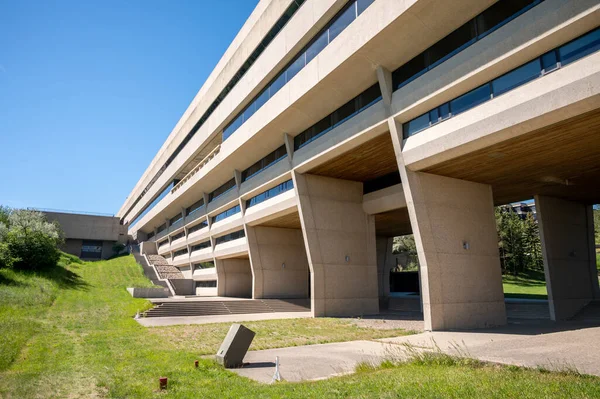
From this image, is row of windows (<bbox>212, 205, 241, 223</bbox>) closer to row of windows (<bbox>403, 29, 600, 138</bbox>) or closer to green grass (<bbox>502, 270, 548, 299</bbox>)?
row of windows (<bbox>403, 29, 600, 138</bbox>)

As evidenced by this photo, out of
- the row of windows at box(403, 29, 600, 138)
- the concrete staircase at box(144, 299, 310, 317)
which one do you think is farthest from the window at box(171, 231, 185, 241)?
the row of windows at box(403, 29, 600, 138)

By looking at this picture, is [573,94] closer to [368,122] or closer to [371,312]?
[368,122]

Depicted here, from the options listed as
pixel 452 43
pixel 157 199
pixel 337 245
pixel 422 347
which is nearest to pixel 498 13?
pixel 452 43

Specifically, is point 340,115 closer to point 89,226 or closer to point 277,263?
point 277,263

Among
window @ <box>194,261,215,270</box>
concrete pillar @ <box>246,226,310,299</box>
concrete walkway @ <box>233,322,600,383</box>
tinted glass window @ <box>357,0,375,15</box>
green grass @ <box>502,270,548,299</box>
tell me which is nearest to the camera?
concrete walkway @ <box>233,322,600,383</box>

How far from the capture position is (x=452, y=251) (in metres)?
16.4

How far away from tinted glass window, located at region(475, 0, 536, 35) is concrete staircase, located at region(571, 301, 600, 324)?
15688 millimetres

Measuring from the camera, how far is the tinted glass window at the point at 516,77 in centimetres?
1153

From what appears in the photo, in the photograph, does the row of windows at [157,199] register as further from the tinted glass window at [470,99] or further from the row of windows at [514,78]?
the tinted glass window at [470,99]

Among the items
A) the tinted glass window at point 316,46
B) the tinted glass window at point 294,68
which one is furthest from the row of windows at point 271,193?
the tinted glass window at point 316,46

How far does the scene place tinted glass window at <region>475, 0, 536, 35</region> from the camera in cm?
1219

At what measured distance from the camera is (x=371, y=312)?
80.1ft

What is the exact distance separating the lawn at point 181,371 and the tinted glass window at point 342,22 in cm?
1370

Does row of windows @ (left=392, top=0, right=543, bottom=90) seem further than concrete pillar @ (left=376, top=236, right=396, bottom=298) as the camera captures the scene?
No
